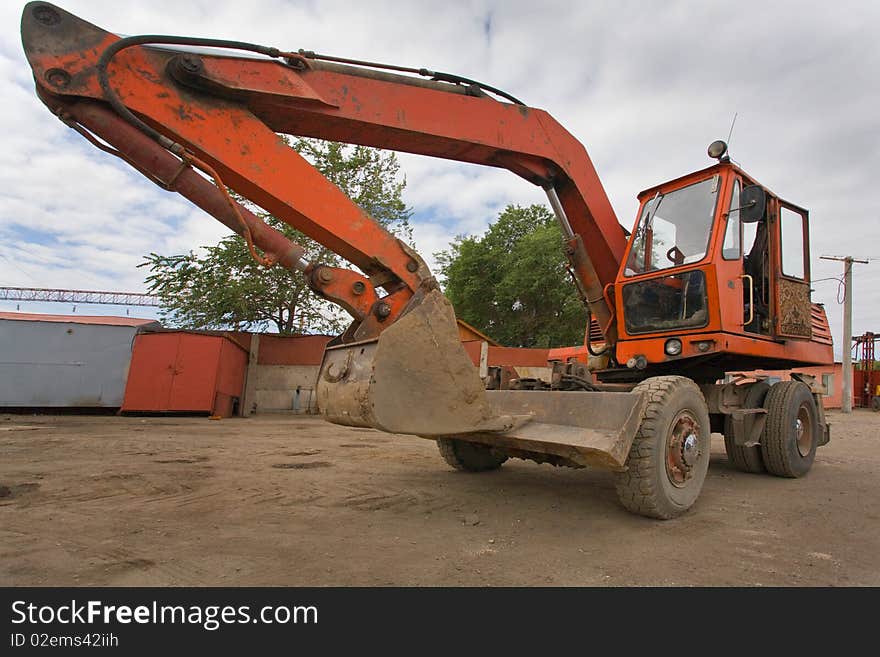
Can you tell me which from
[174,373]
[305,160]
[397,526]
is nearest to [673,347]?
[397,526]

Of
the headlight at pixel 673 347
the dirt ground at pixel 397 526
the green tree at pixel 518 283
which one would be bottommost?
the dirt ground at pixel 397 526

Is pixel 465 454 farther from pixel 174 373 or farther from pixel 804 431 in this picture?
pixel 174 373

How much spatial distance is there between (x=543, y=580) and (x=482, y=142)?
321cm

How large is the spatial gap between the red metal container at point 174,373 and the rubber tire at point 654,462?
11.3 m

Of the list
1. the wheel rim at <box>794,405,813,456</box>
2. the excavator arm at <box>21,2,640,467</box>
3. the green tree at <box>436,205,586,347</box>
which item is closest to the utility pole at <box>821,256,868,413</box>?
the green tree at <box>436,205,586,347</box>

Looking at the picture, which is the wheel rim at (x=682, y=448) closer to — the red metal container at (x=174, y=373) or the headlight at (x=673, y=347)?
the headlight at (x=673, y=347)

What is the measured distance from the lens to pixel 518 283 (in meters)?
26.7

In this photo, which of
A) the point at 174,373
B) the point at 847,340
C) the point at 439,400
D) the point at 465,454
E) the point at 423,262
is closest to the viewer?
the point at 439,400

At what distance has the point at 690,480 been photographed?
4172mm

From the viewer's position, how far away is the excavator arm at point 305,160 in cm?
314

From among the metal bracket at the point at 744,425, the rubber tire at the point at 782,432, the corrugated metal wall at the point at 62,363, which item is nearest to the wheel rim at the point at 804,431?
the rubber tire at the point at 782,432

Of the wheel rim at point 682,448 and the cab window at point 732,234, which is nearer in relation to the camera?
the wheel rim at point 682,448

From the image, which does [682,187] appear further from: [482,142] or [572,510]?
[572,510]

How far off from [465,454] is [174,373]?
9730 mm
